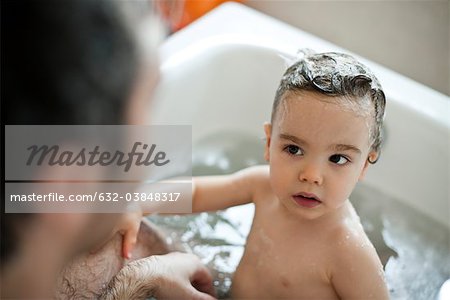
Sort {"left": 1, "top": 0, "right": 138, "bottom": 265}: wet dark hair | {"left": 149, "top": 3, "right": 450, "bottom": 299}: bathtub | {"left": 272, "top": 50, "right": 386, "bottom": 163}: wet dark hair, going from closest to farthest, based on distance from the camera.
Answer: {"left": 1, "top": 0, "right": 138, "bottom": 265}: wet dark hair, {"left": 272, "top": 50, "right": 386, "bottom": 163}: wet dark hair, {"left": 149, "top": 3, "right": 450, "bottom": 299}: bathtub

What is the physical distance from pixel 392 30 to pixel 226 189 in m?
0.90

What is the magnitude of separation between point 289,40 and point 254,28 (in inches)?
4.7

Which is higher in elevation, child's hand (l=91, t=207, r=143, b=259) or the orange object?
the orange object

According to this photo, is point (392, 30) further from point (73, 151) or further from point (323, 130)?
point (73, 151)

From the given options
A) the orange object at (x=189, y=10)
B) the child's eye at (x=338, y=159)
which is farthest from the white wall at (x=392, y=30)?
the child's eye at (x=338, y=159)

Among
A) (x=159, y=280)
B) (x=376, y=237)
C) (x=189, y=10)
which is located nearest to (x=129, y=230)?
(x=159, y=280)

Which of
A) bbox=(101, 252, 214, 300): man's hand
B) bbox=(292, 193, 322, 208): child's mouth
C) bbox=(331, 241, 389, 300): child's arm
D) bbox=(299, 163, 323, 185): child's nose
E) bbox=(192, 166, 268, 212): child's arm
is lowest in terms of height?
bbox=(331, 241, 389, 300): child's arm

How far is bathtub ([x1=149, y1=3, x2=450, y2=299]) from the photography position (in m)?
1.51

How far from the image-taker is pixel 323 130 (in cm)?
105

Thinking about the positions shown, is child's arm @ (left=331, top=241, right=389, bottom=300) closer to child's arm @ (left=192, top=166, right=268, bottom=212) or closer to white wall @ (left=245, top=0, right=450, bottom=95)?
child's arm @ (left=192, top=166, right=268, bottom=212)

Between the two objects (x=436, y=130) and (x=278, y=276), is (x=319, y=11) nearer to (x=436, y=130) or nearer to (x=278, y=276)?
(x=436, y=130)

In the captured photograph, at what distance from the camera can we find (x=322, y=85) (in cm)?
104

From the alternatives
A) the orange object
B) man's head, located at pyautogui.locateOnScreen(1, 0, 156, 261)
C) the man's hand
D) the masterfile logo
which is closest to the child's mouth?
the man's hand

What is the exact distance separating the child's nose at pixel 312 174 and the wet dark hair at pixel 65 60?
519mm
